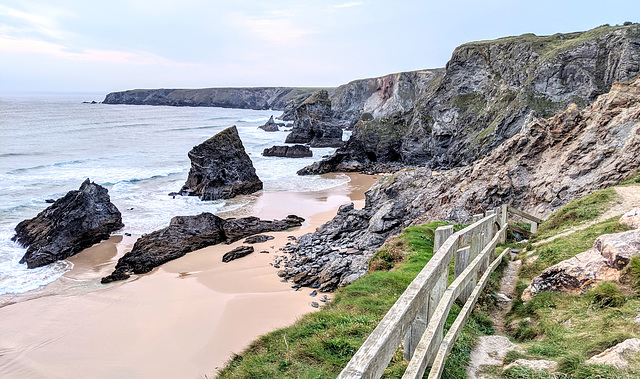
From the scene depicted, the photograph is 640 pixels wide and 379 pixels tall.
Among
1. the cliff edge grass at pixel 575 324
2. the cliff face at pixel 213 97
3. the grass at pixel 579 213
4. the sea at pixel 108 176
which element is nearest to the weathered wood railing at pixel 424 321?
the cliff edge grass at pixel 575 324

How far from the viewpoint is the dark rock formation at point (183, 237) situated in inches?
639

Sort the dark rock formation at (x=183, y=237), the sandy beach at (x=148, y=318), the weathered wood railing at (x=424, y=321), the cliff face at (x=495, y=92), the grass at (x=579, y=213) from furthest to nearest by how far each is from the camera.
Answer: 1. the cliff face at (x=495, y=92)
2. the dark rock formation at (x=183, y=237)
3. the sandy beach at (x=148, y=318)
4. the grass at (x=579, y=213)
5. the weathered wood railing at (x=424, y=321)

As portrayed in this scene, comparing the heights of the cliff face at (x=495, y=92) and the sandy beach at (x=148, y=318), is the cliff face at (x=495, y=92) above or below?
above

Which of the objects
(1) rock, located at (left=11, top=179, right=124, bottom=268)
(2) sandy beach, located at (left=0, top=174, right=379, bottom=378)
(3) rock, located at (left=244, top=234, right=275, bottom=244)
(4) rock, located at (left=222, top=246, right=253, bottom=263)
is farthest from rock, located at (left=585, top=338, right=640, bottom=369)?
(1) rock, located at (left=11, top=179, right=124, bottom=268)

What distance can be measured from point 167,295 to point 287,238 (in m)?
7.16

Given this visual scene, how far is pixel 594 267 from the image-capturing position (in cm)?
534

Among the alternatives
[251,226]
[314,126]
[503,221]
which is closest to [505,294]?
[503,221]

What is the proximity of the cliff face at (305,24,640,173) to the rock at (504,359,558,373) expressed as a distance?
34006 millimetres

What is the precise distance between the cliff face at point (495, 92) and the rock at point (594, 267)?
31.5m

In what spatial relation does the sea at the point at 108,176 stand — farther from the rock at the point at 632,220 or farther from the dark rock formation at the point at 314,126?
the rock at the point at 632,220

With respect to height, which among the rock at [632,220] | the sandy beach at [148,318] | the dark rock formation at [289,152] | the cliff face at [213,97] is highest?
the cliff face at [213,97]

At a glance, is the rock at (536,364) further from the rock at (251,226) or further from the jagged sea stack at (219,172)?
the jagged sea stack at (219,172)

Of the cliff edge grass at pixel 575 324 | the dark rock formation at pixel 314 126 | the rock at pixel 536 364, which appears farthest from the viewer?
the dark rock formation at pixel 314 126

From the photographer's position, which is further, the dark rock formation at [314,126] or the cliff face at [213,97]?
the cliff face at [213,97]
